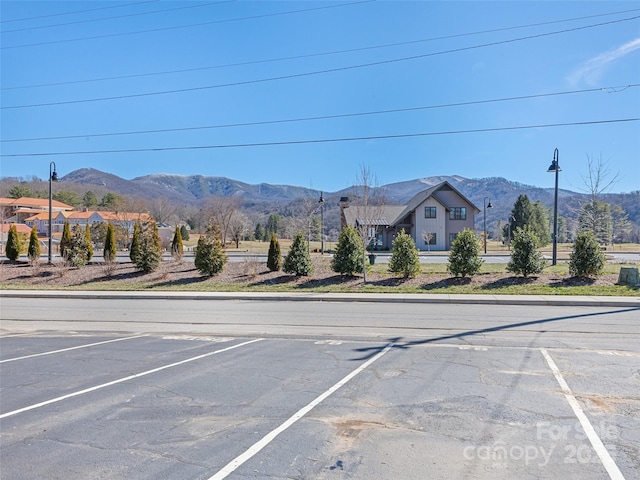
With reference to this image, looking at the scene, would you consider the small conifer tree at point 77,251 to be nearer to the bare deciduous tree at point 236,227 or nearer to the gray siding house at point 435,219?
the gray siding house at point 435,219

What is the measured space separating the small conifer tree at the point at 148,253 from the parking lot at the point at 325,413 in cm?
1723

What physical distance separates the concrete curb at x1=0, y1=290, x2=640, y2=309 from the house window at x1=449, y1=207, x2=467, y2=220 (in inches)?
1647

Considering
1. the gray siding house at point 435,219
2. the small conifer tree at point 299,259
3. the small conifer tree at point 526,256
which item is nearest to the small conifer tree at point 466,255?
the small conifer tree at point 526,256

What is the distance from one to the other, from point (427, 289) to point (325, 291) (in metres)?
4.36

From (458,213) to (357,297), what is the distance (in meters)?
43.5

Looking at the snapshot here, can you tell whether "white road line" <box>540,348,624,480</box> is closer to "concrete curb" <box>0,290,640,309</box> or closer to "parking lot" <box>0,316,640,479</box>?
"parking lot" <box>0,316,640,479</box>

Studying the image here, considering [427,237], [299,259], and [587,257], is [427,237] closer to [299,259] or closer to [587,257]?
[299,259]

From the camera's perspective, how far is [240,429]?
478cm

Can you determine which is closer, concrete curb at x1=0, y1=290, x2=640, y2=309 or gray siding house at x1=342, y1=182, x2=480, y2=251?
concrete curb at x1=0, y1=290, x2=640, y2=309

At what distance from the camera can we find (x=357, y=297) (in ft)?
58.2

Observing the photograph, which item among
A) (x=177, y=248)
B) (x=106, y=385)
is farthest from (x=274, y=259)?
(x=106, y=385)

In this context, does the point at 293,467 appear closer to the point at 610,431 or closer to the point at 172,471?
the point at 172,471

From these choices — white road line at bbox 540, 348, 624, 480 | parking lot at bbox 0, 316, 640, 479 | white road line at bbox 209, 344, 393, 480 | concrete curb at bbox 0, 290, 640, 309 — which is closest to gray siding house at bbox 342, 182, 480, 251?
concrete curb at bbox 0, 290, 640, 309

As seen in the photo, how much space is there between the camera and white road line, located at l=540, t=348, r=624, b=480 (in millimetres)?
3788
